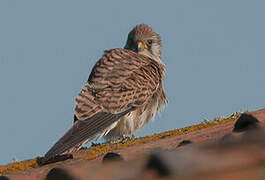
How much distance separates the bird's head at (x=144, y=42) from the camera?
764 centimetres

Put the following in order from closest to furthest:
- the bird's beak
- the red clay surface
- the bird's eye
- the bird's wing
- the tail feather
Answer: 1. the red clay surface
2. the tail feather
3. the bird's wing
4. the bird's beak
5. the bird's eye

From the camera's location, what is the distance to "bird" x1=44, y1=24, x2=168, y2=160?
18.3 feet

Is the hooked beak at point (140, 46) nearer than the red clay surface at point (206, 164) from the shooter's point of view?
No

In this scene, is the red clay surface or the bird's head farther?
the bird's head

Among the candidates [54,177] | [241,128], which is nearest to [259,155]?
[54,177]

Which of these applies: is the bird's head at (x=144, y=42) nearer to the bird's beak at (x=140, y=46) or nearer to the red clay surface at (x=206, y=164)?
the bird's beak at (x=140, y=46)

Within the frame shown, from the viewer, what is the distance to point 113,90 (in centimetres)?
611

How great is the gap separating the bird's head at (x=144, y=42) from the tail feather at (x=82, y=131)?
1.68m

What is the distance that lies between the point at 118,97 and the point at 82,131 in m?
0.94

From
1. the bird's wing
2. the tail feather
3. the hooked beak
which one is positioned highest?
the hooked beak

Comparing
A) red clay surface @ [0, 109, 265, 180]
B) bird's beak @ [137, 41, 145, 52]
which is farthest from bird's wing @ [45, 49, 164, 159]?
red clay surface @ [0, 109, 265, 180]

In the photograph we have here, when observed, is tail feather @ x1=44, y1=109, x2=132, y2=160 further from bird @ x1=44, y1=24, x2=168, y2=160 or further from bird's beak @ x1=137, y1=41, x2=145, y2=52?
bird's beak @ x1=137, y1=41, x2=145, y2=52

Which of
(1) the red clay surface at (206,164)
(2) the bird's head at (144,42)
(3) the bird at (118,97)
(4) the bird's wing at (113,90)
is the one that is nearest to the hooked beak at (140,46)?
(2) the bird's head at (144,42)

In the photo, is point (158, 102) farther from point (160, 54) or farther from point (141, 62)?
Answer: point (160, 54)
